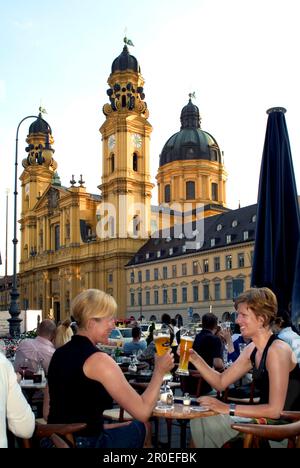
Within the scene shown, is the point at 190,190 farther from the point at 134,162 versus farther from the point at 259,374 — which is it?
the point at 259,374

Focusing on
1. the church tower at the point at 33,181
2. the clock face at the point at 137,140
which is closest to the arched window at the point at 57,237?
the church tower at the point at 33,181

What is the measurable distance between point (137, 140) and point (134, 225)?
440 inches

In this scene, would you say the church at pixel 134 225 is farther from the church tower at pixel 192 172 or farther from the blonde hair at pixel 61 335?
the blonde hair at pixel 61 335

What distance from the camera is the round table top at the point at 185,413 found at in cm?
436

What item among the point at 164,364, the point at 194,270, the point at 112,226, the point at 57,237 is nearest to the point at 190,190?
the point at 112,226

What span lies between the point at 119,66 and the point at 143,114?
702 cm

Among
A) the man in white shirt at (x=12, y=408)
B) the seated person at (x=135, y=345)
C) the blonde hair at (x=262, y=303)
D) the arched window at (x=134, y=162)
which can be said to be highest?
the arched window at (x=134, y=162)

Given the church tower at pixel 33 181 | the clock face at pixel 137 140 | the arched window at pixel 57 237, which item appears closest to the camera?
the clock face at pixel 137 140

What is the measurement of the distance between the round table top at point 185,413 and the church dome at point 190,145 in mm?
77925

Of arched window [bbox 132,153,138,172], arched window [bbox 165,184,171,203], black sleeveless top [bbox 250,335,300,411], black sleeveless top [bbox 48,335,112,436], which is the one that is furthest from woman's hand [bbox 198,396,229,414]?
arched window [bbox 165,184,171,203]
